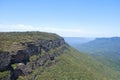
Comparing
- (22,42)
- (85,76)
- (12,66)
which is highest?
(22,42)

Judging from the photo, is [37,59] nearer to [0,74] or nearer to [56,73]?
[56,73]

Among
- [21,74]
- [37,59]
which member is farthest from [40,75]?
[21,74]

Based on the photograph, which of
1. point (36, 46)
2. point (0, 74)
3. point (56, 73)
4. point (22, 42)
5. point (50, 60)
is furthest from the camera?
point (50, 60)

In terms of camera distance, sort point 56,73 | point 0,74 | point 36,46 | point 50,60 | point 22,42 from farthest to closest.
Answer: point 50,60
point 56,73
point 36,46
point 22,42
point 0,74

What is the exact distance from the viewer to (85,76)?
19000cm

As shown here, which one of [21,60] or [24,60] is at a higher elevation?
[21,60]

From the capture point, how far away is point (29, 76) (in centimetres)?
15650

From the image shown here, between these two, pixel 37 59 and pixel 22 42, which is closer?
pixel 22 42

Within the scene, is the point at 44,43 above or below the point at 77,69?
above

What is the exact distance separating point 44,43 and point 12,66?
Answer: 4597 centimetres

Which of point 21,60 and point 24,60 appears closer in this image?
point 21,60

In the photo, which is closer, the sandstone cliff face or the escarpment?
the escarpment

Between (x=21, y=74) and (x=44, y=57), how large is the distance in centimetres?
3522

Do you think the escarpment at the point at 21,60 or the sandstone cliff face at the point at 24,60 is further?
the sandstone cliff face at the point at 24,60
